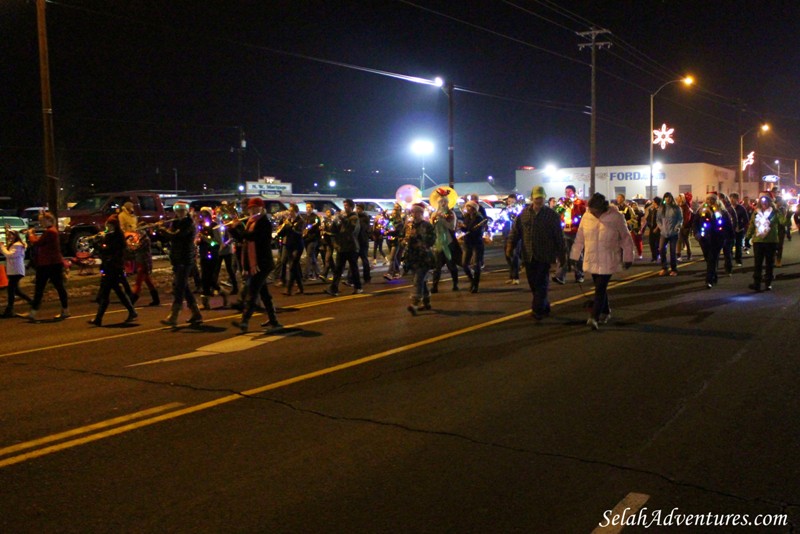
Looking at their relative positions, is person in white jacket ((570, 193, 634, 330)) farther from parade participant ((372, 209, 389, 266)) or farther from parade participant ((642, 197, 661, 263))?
parade participant ((372, 209, 389, 266))

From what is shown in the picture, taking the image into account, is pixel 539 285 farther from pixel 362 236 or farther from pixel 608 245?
pixel 362 236

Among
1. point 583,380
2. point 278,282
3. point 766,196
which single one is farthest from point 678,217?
point 583,380

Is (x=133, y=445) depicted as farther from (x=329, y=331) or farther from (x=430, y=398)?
(x=329, y=331)

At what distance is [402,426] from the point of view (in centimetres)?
550

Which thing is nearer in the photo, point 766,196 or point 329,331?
point 329,331

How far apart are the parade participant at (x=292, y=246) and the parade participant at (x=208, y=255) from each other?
1.38 m

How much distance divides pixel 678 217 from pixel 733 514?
41.8 ft

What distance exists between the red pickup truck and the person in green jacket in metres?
16.2

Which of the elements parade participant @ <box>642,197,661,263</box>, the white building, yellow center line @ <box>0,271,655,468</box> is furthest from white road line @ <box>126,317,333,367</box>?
the white building

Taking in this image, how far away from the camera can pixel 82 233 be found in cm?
2230

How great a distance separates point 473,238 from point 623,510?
9969 mm

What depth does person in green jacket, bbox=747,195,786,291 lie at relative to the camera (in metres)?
12.6

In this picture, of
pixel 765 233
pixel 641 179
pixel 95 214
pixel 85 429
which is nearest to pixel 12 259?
pixel 85 429

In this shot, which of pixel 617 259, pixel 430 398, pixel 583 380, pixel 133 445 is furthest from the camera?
pixel 617 259
